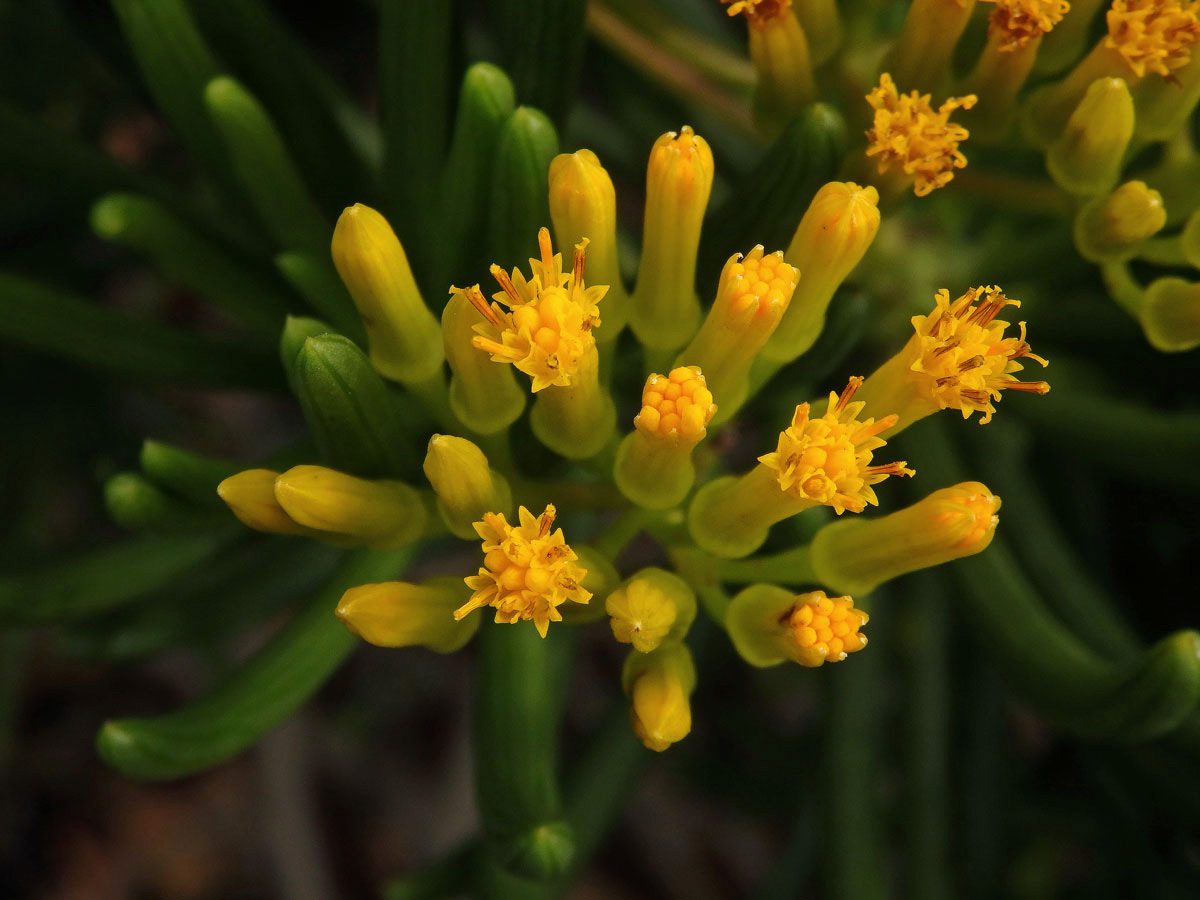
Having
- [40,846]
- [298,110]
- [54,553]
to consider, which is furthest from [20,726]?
[298,110]

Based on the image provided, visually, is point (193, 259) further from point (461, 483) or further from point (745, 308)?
point (745, 308)

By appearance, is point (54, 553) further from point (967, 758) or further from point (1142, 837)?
point (1142, 837)

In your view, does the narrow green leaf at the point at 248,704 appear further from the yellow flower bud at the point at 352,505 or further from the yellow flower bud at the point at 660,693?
the yellow flower bud at the point at 660,693

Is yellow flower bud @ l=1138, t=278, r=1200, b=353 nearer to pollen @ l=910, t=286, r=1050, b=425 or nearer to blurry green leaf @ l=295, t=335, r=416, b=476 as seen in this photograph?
pollen @ l=910, t=286, r=1050, b=425

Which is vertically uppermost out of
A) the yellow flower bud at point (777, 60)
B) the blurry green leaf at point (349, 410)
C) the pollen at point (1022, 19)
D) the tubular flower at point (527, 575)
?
the yellow flower bud at point (777, 60)

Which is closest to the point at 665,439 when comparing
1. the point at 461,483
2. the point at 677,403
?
the point at 677,403

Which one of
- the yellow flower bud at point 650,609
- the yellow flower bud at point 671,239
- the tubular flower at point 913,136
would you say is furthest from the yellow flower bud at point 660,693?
the tubular flower at point 913,136
